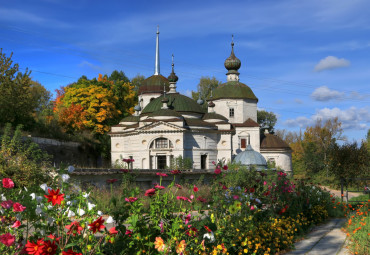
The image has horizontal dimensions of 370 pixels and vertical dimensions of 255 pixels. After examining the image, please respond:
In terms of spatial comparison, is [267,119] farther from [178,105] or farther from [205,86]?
[178,105]

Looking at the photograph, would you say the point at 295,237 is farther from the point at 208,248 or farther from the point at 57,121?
the point at 57,121

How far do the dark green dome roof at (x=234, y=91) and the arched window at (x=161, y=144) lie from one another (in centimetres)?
Result: 1359

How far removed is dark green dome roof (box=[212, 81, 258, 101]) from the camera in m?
52.2

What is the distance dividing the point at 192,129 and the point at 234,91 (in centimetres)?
1245

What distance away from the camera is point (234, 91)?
52531mm

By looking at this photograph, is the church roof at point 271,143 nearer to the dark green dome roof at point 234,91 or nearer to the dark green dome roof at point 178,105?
the dark green dome roof at point 234,91

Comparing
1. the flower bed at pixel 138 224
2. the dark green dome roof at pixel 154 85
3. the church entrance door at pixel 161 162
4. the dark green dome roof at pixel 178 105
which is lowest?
the flower bed at pixel 138 224

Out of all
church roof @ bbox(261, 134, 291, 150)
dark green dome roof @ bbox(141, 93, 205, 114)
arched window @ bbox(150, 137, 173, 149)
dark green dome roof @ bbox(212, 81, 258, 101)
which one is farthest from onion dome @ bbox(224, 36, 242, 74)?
arched window @ bbox(150, 137, 173, 149)

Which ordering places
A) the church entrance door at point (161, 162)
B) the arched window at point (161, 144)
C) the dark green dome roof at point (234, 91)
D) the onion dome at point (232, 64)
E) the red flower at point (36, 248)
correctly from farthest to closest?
the onion dome at point (232, 64)
the dark green dome roof at point (234, 91)
the church entrance door at point (161, 162)
the arched window at point (161, 144)
the red flower at point (36, 248)

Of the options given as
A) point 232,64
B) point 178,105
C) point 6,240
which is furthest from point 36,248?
point 232,64

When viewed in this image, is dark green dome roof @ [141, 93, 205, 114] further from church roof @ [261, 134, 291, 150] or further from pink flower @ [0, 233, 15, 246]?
pink flower @ [0, 233, 15, 246]

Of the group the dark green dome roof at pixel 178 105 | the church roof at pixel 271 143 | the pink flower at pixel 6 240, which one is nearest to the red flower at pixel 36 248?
the pink flower at pixel 6 240

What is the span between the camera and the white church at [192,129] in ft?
136

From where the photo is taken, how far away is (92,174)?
18906mm
